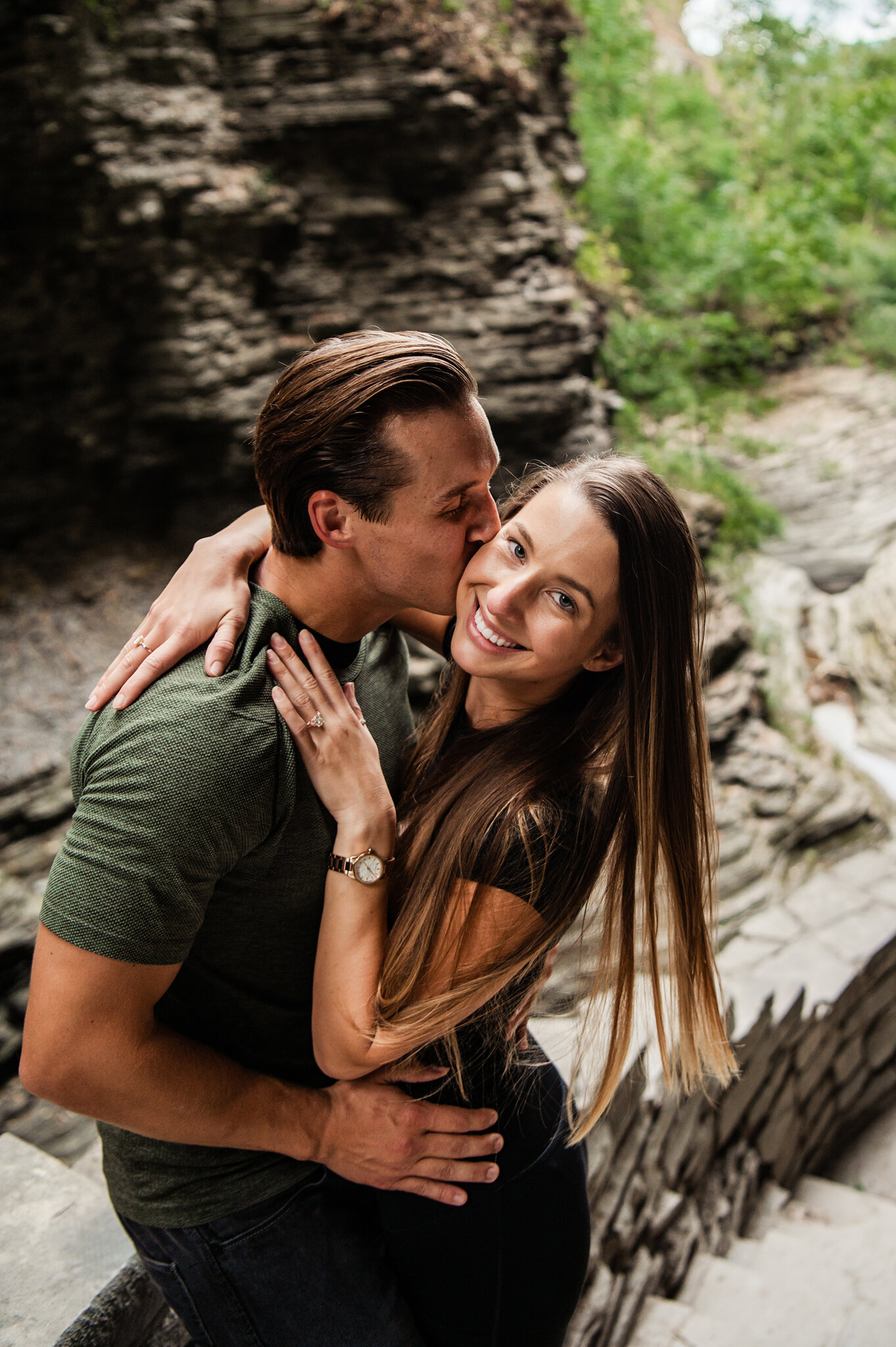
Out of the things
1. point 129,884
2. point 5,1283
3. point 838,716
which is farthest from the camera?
point 838,716

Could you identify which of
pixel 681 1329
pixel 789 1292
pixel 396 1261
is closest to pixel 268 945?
pixel 396 1261

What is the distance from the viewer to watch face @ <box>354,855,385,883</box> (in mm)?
1547

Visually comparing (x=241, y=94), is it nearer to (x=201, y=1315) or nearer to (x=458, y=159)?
(x=458, y=159)

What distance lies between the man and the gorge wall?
3.98 metres

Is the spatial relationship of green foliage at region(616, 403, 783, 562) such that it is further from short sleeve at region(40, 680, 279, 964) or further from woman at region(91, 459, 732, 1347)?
short sleeve at region(40, 680, 279, 964)

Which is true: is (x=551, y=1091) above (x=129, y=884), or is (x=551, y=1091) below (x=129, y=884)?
below

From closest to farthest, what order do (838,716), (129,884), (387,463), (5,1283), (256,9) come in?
(129,884)
(387,463)
(5,1283)
(256,9)
(838,716)

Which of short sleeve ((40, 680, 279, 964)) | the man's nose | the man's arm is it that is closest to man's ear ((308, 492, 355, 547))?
the man's nose

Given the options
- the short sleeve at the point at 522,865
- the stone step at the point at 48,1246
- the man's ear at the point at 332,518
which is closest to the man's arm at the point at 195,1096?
the short sleeve at the point at 522,865

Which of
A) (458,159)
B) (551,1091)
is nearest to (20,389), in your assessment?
(458,159)

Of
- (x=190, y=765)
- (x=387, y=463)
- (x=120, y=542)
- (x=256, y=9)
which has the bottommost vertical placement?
(x=120, y=542)

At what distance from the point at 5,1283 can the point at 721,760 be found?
15.2ft

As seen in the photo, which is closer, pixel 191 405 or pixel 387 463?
pixel 387 463

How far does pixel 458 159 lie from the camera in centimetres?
593
